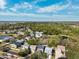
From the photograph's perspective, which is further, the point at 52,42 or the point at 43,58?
the point at 52,42

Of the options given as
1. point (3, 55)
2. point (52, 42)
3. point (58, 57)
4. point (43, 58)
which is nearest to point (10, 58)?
point (3, 55)

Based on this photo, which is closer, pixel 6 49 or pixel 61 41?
pixel 6 49

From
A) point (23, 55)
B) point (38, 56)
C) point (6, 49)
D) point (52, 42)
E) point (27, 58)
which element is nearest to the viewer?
point (38, 56)

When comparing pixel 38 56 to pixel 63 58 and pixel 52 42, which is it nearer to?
pixel 63 58

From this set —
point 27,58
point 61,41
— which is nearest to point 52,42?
point 61,41

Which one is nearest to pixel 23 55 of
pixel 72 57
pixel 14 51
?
pixel 14 51

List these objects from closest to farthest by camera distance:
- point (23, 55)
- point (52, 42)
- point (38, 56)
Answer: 1. point (38, 56)
2. point (23, 55)
3. point (52, 42)

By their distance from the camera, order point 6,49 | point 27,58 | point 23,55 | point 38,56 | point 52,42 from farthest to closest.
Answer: point 52,42 → point 6,49 → point 23,55 → point 27,58 → point 38,56

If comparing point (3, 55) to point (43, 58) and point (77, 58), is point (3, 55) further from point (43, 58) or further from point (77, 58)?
point (77, 58)
